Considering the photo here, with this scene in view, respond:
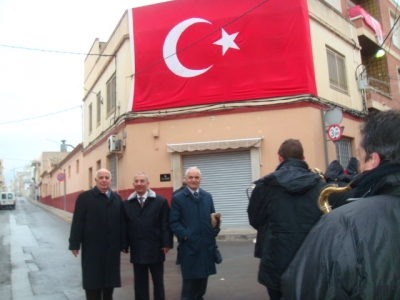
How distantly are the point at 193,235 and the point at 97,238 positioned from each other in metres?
1.15

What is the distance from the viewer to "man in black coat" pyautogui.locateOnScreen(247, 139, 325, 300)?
120 inches

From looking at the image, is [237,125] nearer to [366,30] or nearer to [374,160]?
[366,30]

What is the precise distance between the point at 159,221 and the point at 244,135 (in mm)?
7963

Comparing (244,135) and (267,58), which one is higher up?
(267,58)

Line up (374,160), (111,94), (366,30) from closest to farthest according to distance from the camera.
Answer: (374,160) < (366,30) < (111,94)

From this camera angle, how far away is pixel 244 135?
12.4 metres

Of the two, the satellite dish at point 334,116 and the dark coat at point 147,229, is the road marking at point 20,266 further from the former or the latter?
the satellite dish at point 334,116

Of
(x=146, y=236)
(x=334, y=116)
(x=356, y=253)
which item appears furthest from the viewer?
(x=334, y=116)

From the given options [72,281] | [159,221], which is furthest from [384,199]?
[72,281]

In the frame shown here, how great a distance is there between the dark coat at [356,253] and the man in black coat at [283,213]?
5.77 feet

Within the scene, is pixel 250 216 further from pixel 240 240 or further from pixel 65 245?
pixel 65 245

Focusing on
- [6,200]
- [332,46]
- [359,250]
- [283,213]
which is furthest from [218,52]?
[6,200]

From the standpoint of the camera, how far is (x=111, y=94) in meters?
16.1

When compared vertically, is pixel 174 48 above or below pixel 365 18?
below
